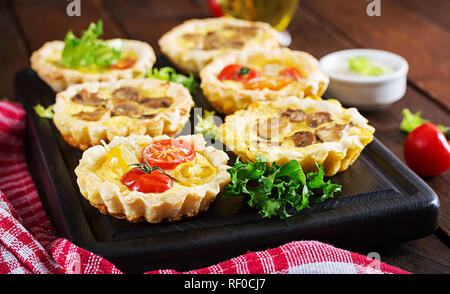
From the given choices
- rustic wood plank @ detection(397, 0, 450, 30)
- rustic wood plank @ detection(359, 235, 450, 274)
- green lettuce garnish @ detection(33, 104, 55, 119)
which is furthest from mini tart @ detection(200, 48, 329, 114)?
rustic wood plank @ detection(397, 0, 450, 30)

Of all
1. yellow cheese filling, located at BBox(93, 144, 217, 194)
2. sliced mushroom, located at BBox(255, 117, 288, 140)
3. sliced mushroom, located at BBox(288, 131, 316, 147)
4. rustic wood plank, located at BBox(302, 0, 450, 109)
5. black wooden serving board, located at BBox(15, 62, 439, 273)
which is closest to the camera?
black wooden serving board, located at BBox(15, 62, 439, 273)

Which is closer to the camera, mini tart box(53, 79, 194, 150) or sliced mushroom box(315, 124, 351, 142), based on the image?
sliced mushroom box(315, 124, 351, 142)

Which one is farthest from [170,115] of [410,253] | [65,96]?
[410,253]

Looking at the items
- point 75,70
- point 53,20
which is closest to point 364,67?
point 75,70

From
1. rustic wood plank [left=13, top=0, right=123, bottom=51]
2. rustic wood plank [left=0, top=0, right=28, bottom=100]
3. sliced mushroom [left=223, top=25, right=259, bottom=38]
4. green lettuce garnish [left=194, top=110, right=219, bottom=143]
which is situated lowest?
rustic wood plank [left=0, top=0, right=28, bottom=100]

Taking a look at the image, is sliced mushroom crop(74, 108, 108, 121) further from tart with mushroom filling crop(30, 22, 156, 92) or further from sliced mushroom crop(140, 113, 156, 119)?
tart with mushroom filling crop(30, 22, 156, 92)

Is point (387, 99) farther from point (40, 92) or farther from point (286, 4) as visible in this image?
point (40, 92)
